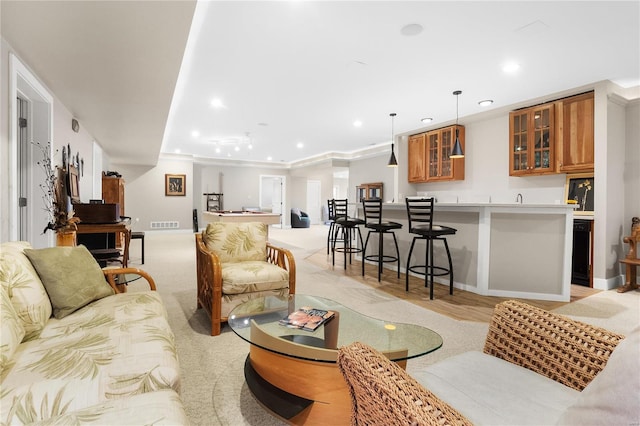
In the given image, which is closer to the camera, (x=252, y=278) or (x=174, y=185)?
(x=252, y=278)

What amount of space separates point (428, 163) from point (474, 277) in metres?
3.17

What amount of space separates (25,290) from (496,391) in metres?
1.95

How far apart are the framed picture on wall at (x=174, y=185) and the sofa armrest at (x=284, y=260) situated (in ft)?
25.4

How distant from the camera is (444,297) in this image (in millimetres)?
3473

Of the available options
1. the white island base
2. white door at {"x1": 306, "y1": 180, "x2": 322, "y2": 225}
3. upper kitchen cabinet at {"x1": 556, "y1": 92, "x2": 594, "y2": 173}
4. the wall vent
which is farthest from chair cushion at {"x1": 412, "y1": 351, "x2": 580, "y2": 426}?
white door at {"x1": 306, "y1": 180, "x2": 322, "y2": 225}

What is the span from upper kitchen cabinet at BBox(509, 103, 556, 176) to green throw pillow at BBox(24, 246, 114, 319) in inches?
210

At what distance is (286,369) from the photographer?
1455 mm

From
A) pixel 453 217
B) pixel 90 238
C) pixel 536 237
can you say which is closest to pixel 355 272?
pixel 453 217

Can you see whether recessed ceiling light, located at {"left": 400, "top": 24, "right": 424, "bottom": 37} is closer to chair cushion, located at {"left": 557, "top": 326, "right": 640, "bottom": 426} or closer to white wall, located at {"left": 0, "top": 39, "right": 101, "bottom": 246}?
chair cushion, located at {"left": 557, "top": 326, "right": 640, "bottom": 426}

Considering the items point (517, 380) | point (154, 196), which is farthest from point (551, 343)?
point (154, 196)

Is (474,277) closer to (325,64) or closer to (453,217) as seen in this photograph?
(453,217)

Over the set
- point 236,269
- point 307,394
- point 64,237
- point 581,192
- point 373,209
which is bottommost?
point 307,394

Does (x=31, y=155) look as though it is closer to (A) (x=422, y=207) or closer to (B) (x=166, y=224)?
(A) (x=422, y=207)

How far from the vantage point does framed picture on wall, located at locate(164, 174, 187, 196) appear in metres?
9.79
